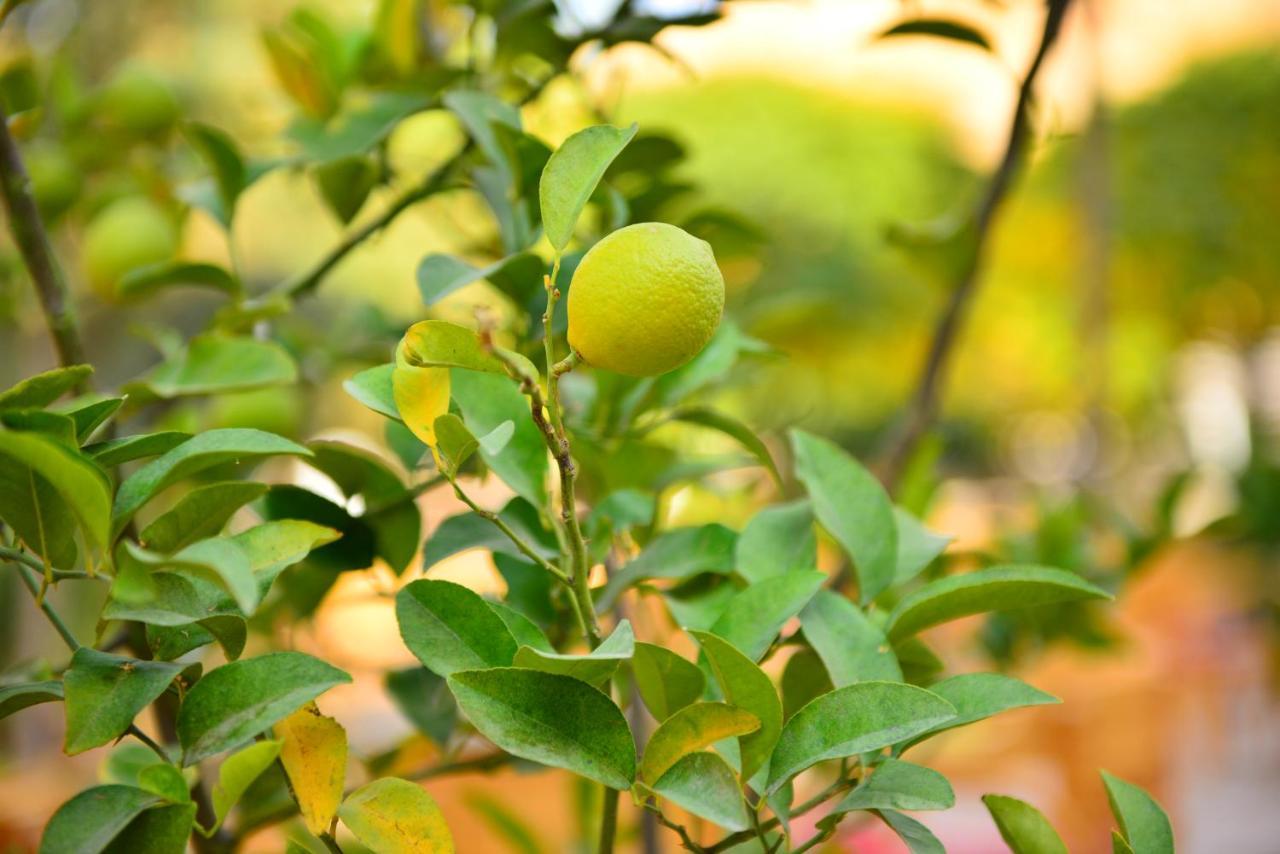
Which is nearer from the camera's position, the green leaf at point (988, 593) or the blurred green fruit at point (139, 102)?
the green leaf at point (988, 593)

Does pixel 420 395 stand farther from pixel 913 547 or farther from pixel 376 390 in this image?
pixel 913 547

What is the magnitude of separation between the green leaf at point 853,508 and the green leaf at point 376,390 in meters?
0.13

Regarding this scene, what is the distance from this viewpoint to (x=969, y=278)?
0.49 m

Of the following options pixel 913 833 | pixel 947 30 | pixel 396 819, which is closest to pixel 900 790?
pixel 913 833

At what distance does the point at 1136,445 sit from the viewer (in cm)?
715

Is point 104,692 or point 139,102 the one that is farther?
point 139,102

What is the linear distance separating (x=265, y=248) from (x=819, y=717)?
5039mm

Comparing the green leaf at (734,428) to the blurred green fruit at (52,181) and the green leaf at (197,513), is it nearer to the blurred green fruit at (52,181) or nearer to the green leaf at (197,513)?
the green leaf at (197,513)

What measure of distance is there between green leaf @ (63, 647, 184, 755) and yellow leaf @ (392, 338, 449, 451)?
0.27ft

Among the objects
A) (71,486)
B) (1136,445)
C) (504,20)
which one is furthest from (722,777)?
(1136,445)

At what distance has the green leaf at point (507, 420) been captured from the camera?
0.30m

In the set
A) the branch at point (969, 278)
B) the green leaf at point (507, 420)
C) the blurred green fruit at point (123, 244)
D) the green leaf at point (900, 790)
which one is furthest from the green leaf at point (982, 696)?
the blurred green fruit at point (123, 244)

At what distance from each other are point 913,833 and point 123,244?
400 millimetres

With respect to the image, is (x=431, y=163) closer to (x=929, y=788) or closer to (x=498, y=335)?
(x=498, y=335)
